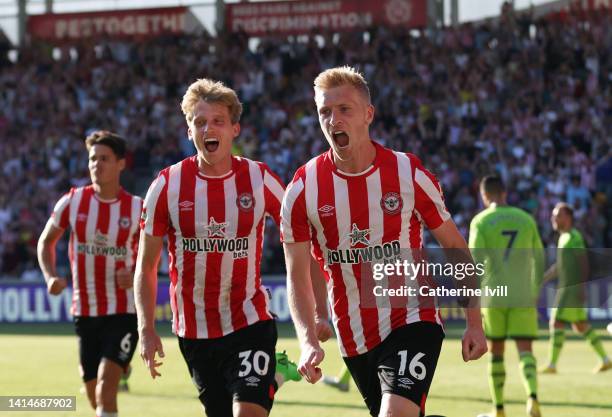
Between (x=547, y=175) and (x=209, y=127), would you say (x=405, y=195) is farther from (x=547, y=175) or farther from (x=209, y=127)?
(x=547, y=175)

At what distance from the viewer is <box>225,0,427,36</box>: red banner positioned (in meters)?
29.4

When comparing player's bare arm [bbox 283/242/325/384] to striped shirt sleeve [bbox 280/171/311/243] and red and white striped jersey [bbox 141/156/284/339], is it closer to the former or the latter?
striped shirt sleeve [bbox 280/171/311/243]

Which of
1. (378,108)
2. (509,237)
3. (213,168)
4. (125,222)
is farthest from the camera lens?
(378,108)

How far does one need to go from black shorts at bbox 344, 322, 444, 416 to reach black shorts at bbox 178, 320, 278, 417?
67 cm

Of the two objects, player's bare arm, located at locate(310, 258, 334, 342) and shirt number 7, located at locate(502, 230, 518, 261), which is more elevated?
player's bare arm, located at locate(310, 258, 334, 342)

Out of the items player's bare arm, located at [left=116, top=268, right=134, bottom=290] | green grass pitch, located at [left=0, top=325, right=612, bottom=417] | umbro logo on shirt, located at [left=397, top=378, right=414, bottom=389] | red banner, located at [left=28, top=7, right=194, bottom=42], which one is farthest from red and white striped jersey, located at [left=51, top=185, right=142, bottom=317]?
red banner, located at [left=28, top=7, right=194, bottom=42]

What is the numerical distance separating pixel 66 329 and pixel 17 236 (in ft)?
16.9

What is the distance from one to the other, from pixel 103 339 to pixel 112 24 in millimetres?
24868

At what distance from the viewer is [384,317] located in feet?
18.2

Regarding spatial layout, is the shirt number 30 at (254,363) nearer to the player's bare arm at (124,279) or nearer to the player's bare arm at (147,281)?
the player's bare arm at (147,281)

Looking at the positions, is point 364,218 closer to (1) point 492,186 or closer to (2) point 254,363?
(2) point 254,363

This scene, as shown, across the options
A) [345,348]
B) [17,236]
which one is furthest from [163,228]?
[17,236]

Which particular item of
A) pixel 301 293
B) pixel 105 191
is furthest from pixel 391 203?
pixel 105 191

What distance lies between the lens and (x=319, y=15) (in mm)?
30156
